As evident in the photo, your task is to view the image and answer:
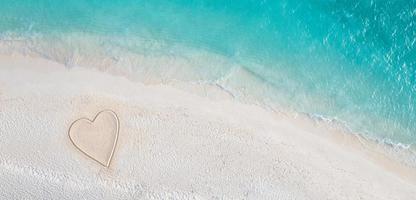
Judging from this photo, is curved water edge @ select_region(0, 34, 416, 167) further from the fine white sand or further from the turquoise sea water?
the fine white sand

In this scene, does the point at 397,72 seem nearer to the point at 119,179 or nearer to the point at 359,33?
the point at 359,33

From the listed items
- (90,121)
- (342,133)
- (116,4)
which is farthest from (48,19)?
(342,133)

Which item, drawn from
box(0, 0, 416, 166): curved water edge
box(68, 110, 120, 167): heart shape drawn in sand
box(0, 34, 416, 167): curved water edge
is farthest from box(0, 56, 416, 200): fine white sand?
box(0, 0, 416, 166): curved water edge

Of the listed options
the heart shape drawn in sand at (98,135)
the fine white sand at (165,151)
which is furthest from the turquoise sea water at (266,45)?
the heart shape drawn in sand at (98,135)

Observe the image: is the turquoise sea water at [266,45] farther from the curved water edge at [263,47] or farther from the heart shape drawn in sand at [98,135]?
the heart shape drawn in sand at [98,135]

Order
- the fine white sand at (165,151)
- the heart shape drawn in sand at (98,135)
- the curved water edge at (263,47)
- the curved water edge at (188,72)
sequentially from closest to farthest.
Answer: the fine white sand at (165,151) < the heart shape drawn in sand at (98,135) < the curved water edge at (188,72) < the curved water edge at (263,47)

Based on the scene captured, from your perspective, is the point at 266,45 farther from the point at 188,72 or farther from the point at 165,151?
the point at 165,151
